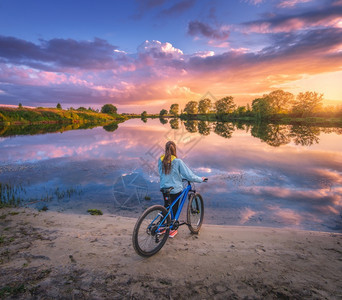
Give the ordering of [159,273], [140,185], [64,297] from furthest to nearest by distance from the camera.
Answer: [140,185] → [159,273] → [64,297]

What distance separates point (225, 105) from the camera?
418 ft

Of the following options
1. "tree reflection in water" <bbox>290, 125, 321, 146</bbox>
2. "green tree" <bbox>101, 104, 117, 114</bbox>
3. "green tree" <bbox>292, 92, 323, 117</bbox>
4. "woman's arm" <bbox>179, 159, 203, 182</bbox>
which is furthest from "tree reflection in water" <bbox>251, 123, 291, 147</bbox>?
"green tree" <bbox>101, 104, 117, 114</bbox>

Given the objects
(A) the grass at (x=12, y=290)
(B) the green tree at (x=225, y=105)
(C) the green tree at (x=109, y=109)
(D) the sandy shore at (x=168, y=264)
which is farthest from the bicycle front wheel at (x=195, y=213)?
(C) the green tree at (x=109, y=109)

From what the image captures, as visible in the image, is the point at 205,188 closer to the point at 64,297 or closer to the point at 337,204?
the point at 337,204

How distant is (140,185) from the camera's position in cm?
1085

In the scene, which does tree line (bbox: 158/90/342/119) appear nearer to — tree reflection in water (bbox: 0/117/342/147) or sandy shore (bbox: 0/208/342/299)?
tree reflection in water (bbox: 0/117/342/147)

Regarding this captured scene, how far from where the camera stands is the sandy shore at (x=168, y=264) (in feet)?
10.6

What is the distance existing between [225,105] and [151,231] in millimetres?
132399

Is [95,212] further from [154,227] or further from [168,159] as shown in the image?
[168,159]

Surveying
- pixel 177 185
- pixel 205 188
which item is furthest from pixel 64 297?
pixel 205 188

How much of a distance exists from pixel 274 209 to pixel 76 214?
8428mm

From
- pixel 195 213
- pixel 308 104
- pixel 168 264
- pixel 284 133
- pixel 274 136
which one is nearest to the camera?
pixel 168 264

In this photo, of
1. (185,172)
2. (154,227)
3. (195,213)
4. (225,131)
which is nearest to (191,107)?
(225,131)

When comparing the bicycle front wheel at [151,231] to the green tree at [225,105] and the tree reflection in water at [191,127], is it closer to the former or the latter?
the tree reflection in water at [191,127]
